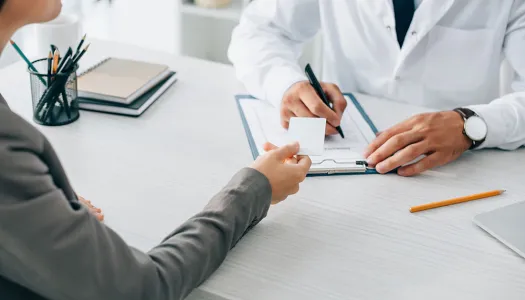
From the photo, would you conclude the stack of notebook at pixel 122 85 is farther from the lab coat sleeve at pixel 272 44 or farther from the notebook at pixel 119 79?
the lab coat sleeve at pixel 272 44

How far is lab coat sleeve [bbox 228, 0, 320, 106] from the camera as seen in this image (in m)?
1.31

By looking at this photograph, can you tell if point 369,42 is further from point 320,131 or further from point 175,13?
point 175,13

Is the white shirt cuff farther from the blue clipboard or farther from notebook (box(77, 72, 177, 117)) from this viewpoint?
notebook (box(77, 72, 177, 117))

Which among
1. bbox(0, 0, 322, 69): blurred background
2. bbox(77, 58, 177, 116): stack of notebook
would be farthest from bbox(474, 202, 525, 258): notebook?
bbox(0, 0, 322, 69): blurred background

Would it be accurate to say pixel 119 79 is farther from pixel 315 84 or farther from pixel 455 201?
pixel 455 201

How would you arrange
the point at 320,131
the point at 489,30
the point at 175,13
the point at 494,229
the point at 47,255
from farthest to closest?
the point at 175,13 < the point at 489,30 < the point at 320,131 < the point at 494,229 < the point at 47,255

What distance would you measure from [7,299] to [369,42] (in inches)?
44.2

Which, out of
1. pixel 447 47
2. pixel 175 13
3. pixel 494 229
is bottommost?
pixel 175 13

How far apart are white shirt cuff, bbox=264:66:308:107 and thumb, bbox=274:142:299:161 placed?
246 millimetres

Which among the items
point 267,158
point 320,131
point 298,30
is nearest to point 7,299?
point 267,158

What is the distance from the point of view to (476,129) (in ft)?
3.79

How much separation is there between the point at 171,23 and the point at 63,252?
7.86 ft

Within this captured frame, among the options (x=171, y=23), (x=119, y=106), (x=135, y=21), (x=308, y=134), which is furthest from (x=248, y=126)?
(x=135, y=21)

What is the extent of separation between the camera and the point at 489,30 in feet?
4.74
